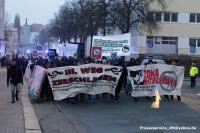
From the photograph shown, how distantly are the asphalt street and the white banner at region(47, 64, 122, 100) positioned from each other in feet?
1.52

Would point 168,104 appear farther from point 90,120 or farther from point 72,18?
point 72,18

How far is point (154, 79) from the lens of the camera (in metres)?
22.2

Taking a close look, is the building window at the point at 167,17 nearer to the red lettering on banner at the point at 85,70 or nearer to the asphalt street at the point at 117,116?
the asphalt street at the point at 117,116

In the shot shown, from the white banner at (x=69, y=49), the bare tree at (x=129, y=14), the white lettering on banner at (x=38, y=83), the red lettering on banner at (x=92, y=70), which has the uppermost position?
the bare tree at (x=129, y=14)

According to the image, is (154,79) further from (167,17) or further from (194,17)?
(194,17)

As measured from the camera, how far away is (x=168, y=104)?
802 inches

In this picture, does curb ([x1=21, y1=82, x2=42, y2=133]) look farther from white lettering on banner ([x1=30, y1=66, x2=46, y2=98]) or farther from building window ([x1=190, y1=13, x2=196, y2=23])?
building window ([x1=190, y1=13, x2=196, y2=23])

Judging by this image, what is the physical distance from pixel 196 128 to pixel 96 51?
1579cm

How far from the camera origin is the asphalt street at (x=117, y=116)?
46.0ft

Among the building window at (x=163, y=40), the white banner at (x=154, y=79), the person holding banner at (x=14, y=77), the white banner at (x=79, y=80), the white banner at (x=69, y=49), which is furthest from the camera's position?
the building window at (x=163, y=40)

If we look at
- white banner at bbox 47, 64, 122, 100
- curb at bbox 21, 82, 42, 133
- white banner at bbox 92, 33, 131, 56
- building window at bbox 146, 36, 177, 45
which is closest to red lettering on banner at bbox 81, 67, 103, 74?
white banner at bbox 47, 64, 122, 100

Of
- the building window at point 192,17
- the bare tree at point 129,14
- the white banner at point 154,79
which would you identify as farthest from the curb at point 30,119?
the building window at point 192,17

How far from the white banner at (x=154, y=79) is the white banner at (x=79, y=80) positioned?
1156mm

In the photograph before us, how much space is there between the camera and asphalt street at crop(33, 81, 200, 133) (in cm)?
1403
